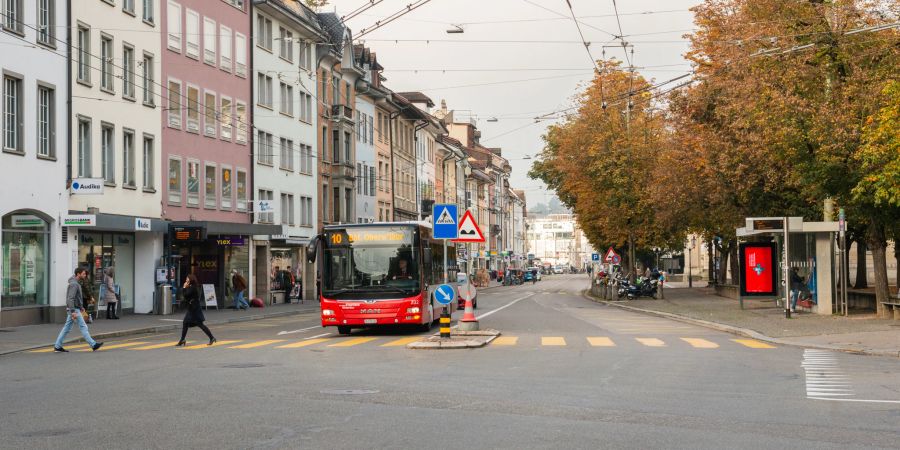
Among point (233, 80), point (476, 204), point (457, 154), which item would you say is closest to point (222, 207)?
point (233, 80)

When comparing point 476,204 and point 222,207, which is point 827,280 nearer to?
point 222,207

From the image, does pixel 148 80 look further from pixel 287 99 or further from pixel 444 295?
pixel 444 295

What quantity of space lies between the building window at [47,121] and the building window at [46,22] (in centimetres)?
141

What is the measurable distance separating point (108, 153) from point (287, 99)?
19.8 m

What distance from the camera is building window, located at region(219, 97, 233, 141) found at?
50.6 meters

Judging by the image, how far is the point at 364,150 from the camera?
238 feet

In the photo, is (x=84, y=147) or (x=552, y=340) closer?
(x=552, y=340)

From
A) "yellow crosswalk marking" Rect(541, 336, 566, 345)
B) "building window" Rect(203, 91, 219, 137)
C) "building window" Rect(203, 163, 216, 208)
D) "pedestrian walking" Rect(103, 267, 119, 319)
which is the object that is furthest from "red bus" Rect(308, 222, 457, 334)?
"building window" Rect(203, 91, 219, 137)

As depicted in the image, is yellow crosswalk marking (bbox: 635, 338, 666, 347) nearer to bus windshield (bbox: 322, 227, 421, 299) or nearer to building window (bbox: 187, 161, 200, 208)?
bus windshield (bbox: 322, 227, 421, 299)

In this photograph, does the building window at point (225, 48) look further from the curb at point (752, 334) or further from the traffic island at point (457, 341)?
the traffic island at point (457, 341)

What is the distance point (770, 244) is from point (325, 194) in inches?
1314

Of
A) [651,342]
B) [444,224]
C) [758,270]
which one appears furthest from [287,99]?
[651,342]

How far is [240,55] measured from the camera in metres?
52.7

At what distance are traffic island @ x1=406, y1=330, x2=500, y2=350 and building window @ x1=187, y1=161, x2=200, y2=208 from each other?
23.5 meters
